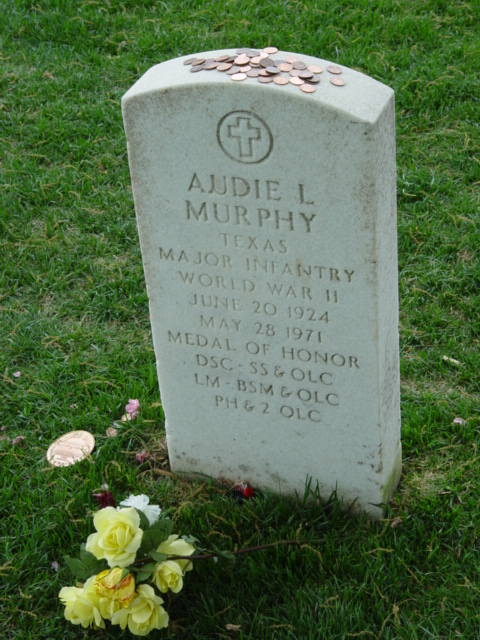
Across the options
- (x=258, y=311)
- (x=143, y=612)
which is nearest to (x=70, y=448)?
(x=143, y=612)

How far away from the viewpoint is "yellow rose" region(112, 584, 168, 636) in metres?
2.96

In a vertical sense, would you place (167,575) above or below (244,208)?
below

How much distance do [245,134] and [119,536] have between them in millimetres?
1211

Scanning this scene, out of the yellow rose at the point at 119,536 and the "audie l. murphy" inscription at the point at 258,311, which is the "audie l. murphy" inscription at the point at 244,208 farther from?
the yellow rose at the point at 119,536

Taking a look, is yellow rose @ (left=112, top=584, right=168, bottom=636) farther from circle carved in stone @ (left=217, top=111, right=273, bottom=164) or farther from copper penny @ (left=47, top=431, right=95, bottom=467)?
circle carved in stone @ (left=217, top=111, right=273, bottom=164)

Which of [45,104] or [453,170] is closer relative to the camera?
[453,170]

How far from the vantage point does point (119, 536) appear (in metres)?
2.94

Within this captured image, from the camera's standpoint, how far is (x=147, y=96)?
2.84 meters

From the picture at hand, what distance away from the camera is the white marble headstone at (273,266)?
8.98 feet

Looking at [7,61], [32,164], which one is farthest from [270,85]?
[7,61]

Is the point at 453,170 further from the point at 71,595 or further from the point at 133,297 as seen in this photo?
the point at 71,595

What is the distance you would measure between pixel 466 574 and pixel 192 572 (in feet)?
2.80

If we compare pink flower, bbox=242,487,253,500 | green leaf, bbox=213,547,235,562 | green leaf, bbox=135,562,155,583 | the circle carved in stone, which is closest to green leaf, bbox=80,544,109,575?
green leaf, bbox=135,562,155,583

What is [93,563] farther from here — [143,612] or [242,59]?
[242,59]
